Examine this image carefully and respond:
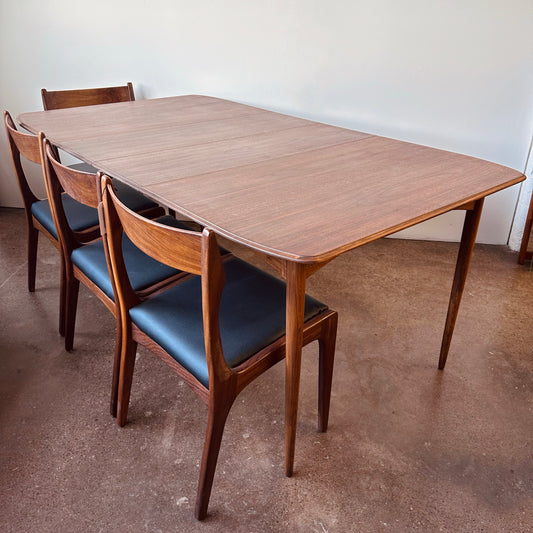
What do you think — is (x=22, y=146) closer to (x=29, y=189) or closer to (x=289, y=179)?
(x=29, y=189)

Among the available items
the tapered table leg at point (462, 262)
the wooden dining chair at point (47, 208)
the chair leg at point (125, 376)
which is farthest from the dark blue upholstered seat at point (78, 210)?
the tapered table leg at point (462, 262)

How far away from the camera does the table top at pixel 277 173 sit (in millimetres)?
1165

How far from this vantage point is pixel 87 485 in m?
1.47

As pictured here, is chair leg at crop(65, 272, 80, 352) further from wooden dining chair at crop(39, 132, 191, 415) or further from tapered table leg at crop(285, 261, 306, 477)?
tapered table leg at crop(285, 261, 306, 477)

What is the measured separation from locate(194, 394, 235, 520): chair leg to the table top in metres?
0.44

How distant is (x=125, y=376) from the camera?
156 cm

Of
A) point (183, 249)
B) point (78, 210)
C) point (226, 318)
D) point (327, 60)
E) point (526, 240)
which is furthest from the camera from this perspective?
point (327, 60)

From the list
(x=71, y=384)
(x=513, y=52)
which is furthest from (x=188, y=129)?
(x=513, y=52)

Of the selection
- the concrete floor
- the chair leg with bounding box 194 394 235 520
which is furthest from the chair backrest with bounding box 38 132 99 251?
the chair leg with bounding box 194 394 235 520

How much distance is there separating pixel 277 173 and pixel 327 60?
150 centimetres

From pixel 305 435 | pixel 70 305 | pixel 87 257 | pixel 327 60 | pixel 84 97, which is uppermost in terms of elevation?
pixel 327 60

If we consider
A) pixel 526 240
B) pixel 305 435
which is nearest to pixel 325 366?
pixel 305 435

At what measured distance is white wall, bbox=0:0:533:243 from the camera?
2.54m

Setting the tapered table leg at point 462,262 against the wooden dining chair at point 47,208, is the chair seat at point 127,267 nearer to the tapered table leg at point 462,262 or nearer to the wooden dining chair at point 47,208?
the wooden dining chair at point 47,208
